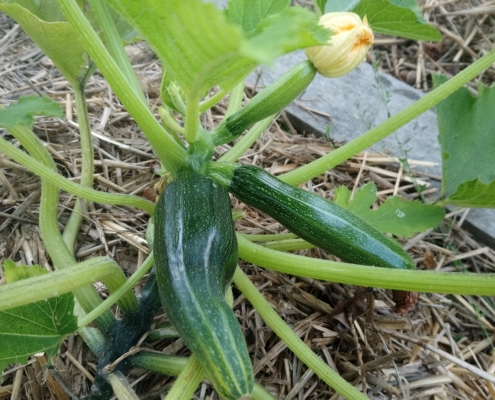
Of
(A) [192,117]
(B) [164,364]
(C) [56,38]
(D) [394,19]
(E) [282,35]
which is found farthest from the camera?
(D) [394,19]

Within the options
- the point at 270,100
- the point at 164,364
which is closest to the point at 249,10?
the point at 270,100

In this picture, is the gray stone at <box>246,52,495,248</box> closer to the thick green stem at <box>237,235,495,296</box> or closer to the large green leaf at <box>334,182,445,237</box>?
the large green leaf at <box>334,182,445,237</box>

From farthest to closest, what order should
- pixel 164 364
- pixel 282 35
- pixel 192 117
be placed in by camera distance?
pixel 164 364, pixel 192 117, pixel 282 35

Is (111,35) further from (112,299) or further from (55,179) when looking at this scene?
(112,299)

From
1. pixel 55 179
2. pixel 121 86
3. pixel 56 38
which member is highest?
pixel 56 38

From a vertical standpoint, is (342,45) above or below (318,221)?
above

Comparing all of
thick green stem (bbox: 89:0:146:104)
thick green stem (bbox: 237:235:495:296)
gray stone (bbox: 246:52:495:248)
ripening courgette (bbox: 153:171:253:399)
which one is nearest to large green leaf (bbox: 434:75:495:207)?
gray stone (bbox: 246:52:495:248)
